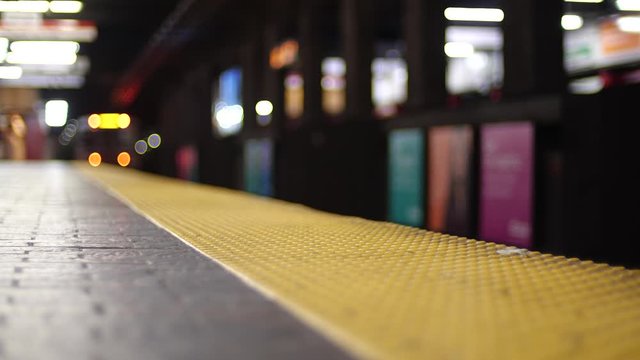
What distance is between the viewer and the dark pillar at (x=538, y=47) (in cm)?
694

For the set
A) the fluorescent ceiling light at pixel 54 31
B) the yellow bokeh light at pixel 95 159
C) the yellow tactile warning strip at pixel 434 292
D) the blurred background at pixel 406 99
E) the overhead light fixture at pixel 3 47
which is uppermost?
the fluorescent ceiling light at pixel 54 31

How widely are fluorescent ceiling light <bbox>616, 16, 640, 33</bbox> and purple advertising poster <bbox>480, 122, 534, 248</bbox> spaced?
438 cm

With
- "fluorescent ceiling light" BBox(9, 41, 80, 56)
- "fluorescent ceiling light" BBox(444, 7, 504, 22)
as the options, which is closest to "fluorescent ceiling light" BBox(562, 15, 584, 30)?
"fluorescent ceiling light" BBox(444, 7, 504, 22)

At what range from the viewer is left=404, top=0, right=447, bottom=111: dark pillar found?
9219 mm

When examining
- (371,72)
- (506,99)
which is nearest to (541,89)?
(506,99)

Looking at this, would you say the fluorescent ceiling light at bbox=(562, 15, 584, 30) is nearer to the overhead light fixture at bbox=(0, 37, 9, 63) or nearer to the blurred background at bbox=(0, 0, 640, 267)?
the blurred background at bbox=(0, 0, 640, 267)

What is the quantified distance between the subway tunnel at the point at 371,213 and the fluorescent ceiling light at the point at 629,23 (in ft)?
0.08

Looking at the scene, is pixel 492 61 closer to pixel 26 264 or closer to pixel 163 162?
pixel 163 162

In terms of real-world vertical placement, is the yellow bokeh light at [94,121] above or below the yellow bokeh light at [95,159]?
above

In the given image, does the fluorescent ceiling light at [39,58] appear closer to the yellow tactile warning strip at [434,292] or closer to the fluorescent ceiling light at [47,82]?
the fluorescent ceiling light at [47,82]

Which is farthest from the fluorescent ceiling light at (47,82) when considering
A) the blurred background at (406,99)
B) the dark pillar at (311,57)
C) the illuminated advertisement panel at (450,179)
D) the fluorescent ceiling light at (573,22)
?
the illuminated advertisement panel at (450,179)

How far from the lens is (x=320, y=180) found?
11.4 metres

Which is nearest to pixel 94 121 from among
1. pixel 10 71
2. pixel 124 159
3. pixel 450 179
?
pixel 124 159

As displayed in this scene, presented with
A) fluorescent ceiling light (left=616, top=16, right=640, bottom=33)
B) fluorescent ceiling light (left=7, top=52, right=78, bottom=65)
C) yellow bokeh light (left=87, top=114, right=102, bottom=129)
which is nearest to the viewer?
fluorescent ceiling light (left=616, top=16, right=640, bottom=33)
